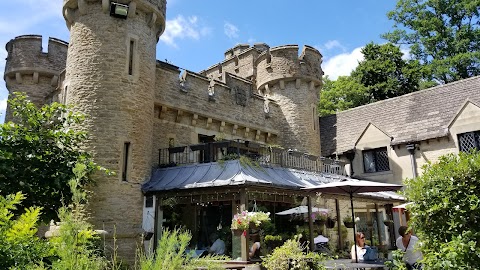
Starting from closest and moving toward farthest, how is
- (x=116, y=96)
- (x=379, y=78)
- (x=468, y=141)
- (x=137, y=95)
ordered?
(x=116, y=96), (x=137, y=95), (x=468, y=141), (x=379, y=78)

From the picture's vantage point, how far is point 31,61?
1819cm

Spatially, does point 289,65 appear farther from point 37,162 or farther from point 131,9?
point 37,162

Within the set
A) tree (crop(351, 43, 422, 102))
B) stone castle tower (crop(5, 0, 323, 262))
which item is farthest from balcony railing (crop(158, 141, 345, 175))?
tree (crop(351, 43, 422, 102))

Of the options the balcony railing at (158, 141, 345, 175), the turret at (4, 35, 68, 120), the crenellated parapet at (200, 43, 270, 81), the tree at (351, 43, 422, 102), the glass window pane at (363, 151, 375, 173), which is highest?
the tree at (351, 43, 422, 102)

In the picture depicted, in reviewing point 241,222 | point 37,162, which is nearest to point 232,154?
point 241,222

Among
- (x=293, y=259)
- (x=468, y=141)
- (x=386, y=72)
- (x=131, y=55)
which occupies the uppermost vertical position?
(x=386, y=72)

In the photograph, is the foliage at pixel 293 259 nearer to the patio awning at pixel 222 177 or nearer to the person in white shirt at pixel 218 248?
the patio awning at pixel 222 177

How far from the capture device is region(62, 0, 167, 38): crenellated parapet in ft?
46.3

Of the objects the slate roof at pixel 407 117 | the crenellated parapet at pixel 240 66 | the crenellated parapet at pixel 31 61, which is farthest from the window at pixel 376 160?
the crenellated parapet at pixel 31 61

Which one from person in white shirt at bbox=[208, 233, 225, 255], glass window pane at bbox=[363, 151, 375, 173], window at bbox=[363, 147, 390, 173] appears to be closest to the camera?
person in white shirt at bbox=[208, 233, 225, 255]

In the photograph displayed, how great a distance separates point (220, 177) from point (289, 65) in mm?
9682

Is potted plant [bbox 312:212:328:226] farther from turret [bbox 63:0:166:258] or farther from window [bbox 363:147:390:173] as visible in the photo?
turret [bbox 63:0:166:258]

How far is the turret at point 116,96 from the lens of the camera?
1280 cm

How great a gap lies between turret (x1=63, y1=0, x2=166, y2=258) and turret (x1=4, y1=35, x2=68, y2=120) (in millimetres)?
4386
